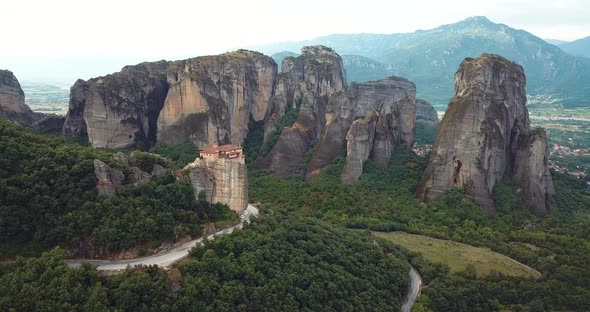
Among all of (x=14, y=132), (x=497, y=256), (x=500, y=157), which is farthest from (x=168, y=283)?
(x=500, y=157)

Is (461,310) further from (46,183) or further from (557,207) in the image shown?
(46,183)

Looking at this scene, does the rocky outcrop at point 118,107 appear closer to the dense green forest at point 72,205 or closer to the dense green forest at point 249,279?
the dense green forest at point 72,205

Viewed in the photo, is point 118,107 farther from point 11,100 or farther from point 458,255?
point 458,255

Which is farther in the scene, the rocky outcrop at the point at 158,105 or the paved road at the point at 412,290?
the rocky outcrop at the point at 158,105

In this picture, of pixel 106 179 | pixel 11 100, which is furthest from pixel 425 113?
pixel 106 179

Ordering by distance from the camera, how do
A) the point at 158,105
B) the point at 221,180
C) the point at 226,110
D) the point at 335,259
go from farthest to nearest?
the point at 158,105
the point at 226,110
the point at 221,180
the point at 335,259

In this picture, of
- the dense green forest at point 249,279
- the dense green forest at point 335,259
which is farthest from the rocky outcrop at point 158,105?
the dense green forest at point 249,279
